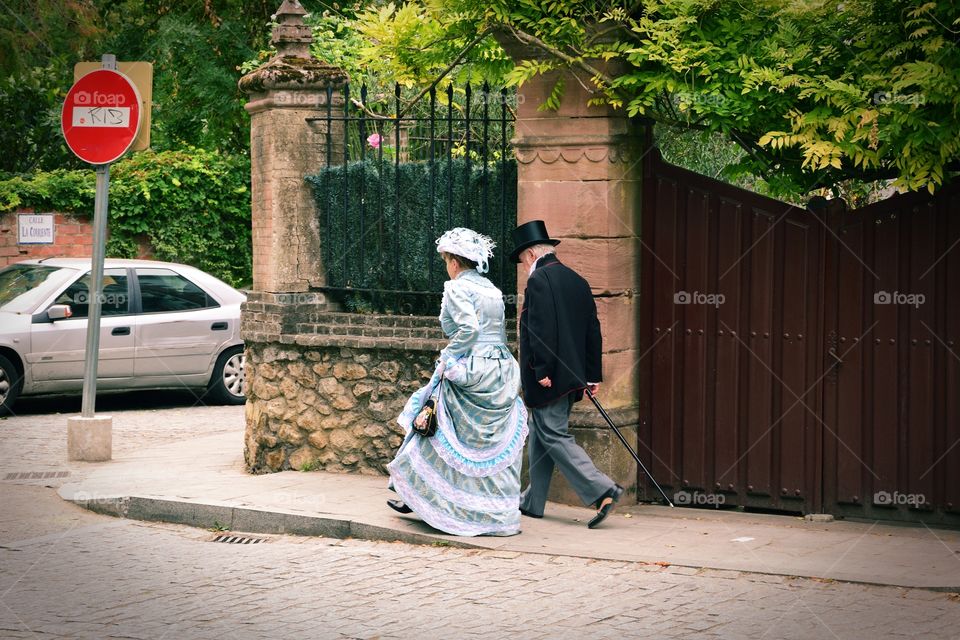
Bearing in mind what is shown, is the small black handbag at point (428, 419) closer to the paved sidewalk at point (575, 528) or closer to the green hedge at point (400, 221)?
the paved sidewalk at point (575, 528)

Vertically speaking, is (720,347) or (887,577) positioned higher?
(720,347)

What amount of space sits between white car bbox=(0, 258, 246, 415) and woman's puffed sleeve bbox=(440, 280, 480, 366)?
265 inches

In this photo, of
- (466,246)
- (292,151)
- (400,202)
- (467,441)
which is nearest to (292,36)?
(292,151)

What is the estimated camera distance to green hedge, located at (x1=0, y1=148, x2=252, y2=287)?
18.8 m

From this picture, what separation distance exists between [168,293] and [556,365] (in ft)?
26.3

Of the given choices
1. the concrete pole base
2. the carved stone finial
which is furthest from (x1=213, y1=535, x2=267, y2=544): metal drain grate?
the carved stone finial

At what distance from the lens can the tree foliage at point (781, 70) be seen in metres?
7.18

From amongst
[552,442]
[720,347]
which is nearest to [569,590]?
[552,442]

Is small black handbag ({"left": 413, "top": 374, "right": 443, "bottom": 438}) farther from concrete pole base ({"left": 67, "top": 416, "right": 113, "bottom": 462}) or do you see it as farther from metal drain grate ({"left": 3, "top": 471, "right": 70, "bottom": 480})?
concrete pole base ({"left": 67, "top": 416, "right": 113, "bottom": 462})

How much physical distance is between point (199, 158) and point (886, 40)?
A: 1418 cm

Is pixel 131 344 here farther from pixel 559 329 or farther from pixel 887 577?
pixel 887 577

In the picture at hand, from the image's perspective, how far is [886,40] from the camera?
732cm

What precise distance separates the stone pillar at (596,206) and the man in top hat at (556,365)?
0.95 feet

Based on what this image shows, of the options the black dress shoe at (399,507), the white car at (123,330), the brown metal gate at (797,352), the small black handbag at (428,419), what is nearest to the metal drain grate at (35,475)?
the white car at (123,330)
